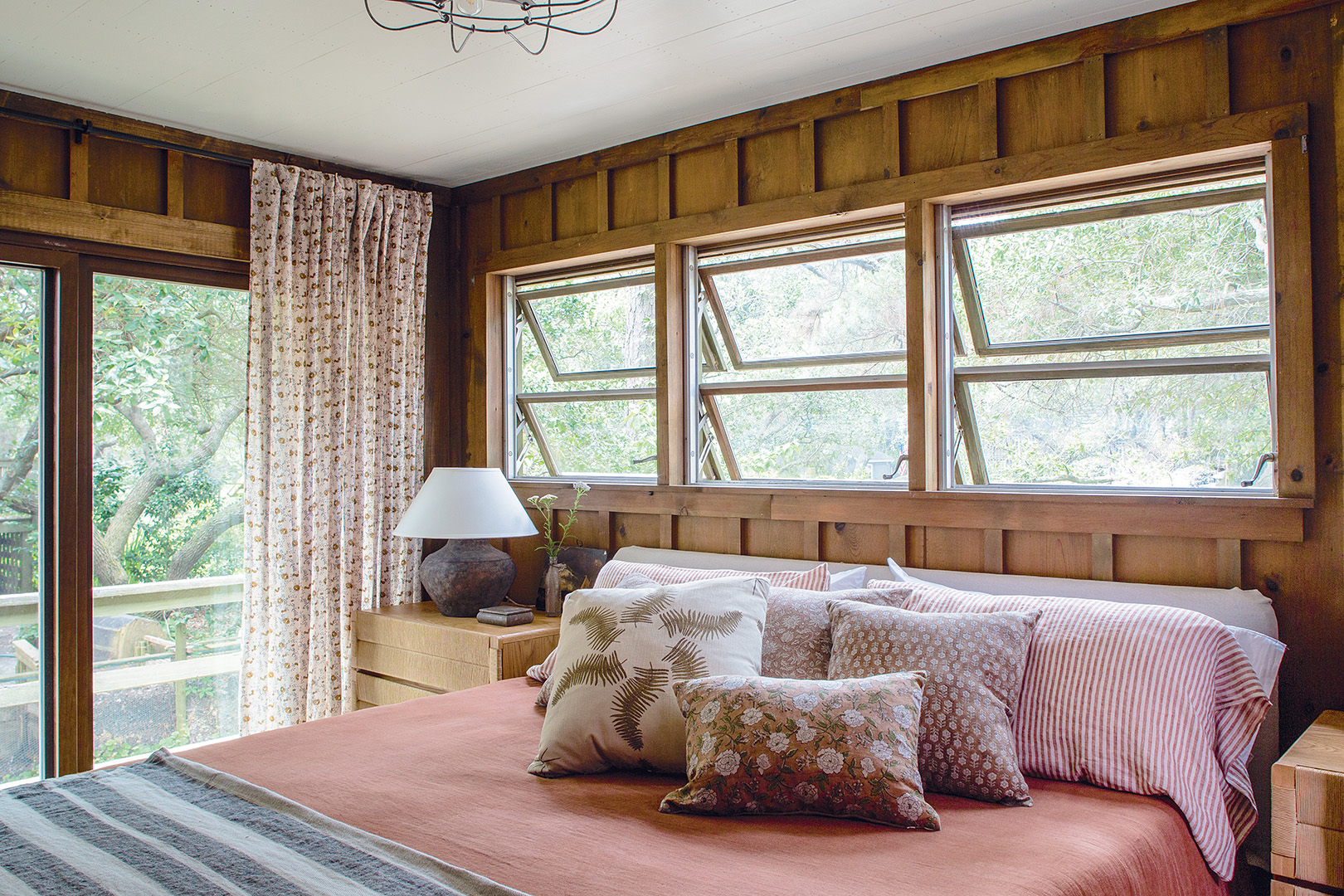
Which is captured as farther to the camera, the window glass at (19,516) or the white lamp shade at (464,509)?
the white lamp shade at (464,509)

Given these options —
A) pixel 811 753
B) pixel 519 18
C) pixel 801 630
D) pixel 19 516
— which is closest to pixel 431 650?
pixel 19 516

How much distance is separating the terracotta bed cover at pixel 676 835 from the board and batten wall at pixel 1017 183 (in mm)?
821

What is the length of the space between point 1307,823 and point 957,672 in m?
0.68

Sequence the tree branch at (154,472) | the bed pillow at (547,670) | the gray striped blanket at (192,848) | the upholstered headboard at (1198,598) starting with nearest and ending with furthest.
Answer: the gray striped blanket at (192,848) < the upholstered headboard at (1198,598) < the bed pillow at (547,670) < the tree branch at (154,472)

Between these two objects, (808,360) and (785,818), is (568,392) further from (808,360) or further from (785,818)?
(785,818)

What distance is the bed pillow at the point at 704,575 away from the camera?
2627 mm

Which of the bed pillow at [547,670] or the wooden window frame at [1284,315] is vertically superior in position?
the wooden window frame at [1284,315]

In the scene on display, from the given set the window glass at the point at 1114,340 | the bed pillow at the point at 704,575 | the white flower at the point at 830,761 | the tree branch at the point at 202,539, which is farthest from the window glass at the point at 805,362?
the tree branch at the point at 202,539

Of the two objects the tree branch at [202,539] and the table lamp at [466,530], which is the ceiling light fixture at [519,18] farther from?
the tree branch at [202,539]

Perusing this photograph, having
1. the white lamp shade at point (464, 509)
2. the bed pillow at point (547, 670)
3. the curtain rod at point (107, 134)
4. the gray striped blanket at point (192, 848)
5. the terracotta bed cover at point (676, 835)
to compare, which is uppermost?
the curtain rod at point (107, 134)

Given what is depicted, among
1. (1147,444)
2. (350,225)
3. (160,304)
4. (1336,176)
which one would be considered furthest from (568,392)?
(1336,176)

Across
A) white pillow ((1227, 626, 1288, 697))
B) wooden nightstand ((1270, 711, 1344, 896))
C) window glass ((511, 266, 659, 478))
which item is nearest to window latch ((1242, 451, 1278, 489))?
white pillow ((1227, 626, 1288, 697))

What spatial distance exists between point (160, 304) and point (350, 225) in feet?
2.57

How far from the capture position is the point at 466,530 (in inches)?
135
